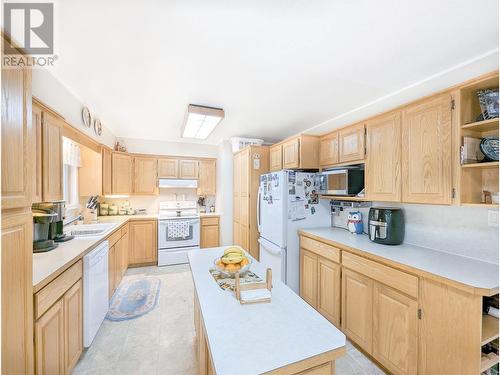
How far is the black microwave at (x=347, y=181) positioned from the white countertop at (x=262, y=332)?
1551 millimetres

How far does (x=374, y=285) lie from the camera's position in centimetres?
178

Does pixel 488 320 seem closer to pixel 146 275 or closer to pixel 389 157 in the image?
pixel 389 157

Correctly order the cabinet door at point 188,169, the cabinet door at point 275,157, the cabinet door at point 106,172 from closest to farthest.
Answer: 1. the cabinet door at point 275,157
2. the cabinet door at point 106,172
3. the cabinet door at point 188,169

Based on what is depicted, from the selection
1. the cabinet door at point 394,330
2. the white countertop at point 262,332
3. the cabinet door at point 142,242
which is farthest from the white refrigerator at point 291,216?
the cabinet door at point 142,242

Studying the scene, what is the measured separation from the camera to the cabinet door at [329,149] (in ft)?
8.46

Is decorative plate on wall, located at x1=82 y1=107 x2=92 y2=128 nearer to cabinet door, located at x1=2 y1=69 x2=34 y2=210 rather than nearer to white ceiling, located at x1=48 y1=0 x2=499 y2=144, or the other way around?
white ceiling, located at x1=48 y1=0 x2=499 y2=144

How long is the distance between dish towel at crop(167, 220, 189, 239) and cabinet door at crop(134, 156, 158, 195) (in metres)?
0.80

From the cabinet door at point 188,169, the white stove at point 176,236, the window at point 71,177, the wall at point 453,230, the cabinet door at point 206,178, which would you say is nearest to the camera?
the wall at point 453,230

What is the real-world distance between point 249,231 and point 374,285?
2.13 metres

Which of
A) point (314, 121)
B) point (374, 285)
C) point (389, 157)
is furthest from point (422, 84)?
point (374, 285)

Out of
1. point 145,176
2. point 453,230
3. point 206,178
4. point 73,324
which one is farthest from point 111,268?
point 453,230

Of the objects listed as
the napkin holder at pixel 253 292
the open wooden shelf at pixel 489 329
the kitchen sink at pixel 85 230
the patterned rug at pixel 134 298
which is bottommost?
the patterned rug at pixel 134 298

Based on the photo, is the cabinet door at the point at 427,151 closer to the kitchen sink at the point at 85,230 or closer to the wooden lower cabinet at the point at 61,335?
the wooden lower cabinet at the point at 61,335

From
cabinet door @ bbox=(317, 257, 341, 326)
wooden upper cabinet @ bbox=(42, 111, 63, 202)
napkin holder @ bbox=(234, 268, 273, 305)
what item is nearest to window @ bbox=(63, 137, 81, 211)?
wooden upper cabinet @ bbox=(42, 111, 63, 202)
